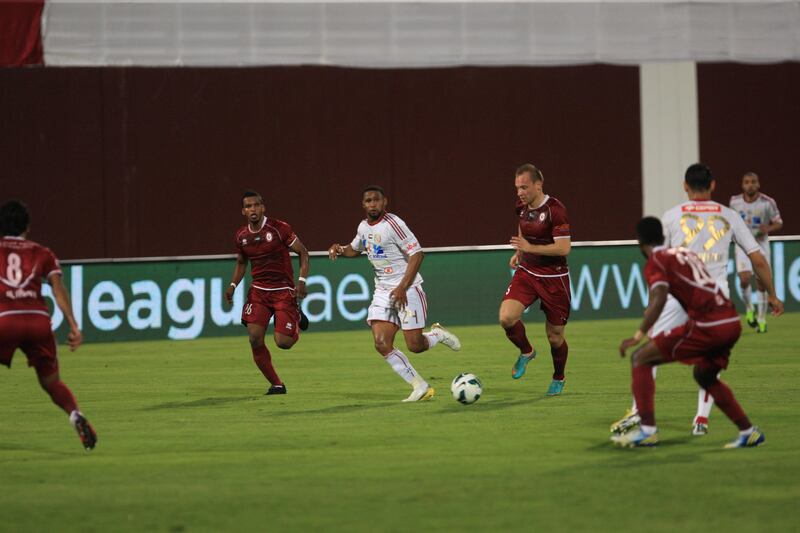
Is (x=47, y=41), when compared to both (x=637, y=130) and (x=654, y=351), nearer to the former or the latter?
(x=637, y=130)

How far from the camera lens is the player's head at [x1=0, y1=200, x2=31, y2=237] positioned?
9.74m

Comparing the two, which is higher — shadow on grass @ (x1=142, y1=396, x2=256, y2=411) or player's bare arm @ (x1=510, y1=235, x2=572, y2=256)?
player's bare arm @ (x1=510, y1=235, x2=572, y2=256)

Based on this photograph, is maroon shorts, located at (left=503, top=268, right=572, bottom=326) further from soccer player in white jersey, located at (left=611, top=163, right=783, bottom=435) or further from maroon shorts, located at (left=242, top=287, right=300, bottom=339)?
soccer player in white jersey, located at (left=611, top=163, right=783, bottom=435)

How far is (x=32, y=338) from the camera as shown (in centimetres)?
971

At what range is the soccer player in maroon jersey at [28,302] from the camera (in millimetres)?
9680

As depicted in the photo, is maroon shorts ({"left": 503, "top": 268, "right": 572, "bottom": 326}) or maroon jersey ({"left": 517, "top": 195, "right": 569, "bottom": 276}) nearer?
maroon jersey ({"left": 517, "top": 195, "right": 569, "bottom": 276})

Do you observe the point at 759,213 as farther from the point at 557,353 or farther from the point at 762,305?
the point at 557,353

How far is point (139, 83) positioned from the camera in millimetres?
25906

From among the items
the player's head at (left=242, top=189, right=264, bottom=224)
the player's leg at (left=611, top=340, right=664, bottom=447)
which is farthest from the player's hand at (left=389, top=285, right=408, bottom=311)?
the player's leg at (left=611, top=340, right=664, bottom=447)

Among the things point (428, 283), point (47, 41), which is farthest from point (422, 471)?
point (47, 41)

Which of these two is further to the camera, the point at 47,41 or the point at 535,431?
the point at 47,41

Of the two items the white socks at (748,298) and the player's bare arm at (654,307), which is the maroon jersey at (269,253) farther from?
the white socks at (748,298)

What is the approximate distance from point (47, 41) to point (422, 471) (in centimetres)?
1828

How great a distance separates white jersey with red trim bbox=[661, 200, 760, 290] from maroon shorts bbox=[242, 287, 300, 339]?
513 centimetres
